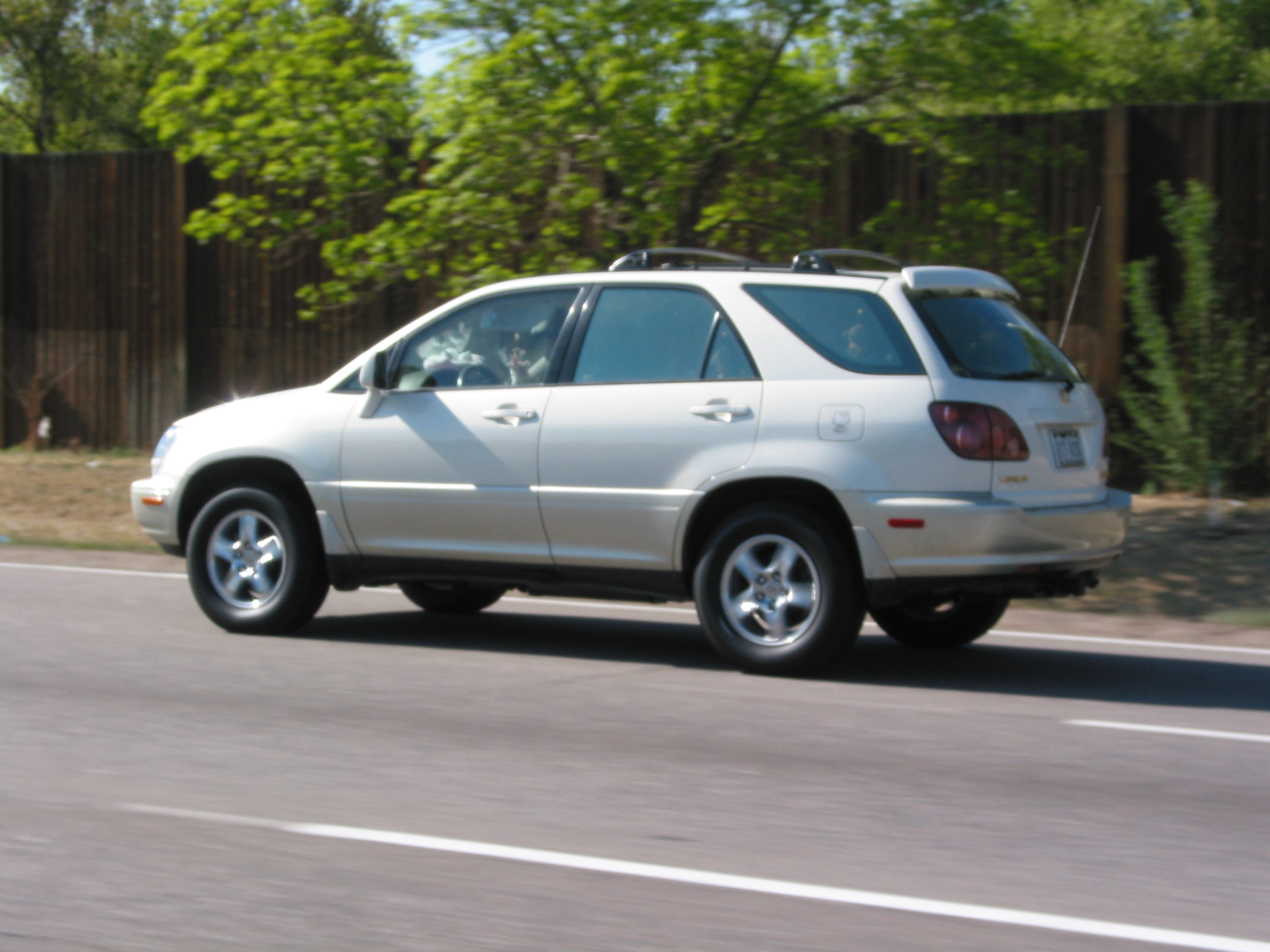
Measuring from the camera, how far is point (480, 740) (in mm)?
6156

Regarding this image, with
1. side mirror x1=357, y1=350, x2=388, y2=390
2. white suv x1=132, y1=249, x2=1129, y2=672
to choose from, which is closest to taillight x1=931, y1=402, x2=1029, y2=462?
white suv x1=132, y1=249, x2=1129, y2=672

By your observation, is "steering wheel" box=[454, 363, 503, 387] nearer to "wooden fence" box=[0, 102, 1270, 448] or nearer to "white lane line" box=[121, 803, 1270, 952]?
"white lane line" box=[121, 803, 1270, 952]

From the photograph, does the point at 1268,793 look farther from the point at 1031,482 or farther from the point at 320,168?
the point at 320,168

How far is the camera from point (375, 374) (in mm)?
8320

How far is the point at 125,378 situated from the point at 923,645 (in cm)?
1322

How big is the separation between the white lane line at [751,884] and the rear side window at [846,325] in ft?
10.7

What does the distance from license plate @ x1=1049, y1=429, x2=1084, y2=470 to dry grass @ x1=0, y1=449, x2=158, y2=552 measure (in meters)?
8.37

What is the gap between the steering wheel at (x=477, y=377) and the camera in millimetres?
8164

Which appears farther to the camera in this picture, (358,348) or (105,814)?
(358,348)

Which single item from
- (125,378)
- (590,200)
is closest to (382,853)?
(590,200)

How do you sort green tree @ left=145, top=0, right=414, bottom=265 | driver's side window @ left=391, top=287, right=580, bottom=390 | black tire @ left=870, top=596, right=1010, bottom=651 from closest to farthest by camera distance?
1. driver's side window @ left=391, top=287, right=580, bottom=390
2. black tire @ left=870, top=596, right=1010, bottom=651
3. green tree @ left=145, top=0, right=414, bottom=265

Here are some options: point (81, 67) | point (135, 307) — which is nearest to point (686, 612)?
point (135, 307)

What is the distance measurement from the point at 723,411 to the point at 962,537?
127cm

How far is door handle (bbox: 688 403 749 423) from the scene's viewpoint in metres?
7.40
